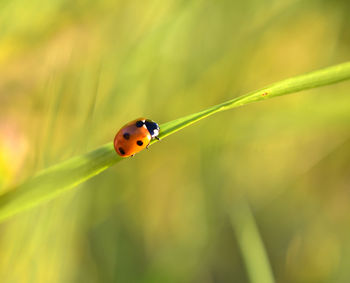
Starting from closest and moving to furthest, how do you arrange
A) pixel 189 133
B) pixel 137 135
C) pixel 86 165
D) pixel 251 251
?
pixel 86 165 < pixel 137 135 < pixel 251 251 < pixel 189 133

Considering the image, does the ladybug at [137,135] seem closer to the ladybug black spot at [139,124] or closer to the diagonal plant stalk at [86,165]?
the ladybug black spot at [139,124]

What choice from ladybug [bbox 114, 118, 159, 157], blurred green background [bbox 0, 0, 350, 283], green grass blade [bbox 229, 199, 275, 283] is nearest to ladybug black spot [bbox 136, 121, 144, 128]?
ladybug [bbox 114, 118, 159, 157]

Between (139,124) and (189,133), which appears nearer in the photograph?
(139,124)

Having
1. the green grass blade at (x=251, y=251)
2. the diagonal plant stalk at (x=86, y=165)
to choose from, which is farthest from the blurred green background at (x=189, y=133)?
the diagonal plant stalk at (x=86, y=165)

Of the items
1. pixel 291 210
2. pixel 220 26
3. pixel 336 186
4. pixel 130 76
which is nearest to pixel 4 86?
pixel 130 76

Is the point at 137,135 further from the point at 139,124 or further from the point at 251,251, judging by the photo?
the point at 251,251

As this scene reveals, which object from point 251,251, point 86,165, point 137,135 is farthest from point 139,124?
point 251,251

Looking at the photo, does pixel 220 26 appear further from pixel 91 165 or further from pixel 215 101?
pixel 91 165

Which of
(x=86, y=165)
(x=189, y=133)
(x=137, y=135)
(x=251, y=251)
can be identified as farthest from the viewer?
(x=189, y=133)
